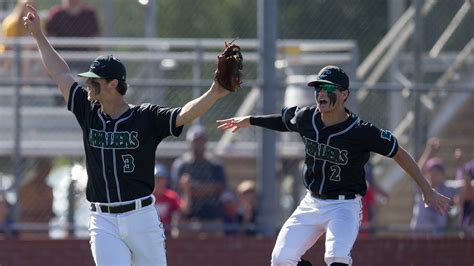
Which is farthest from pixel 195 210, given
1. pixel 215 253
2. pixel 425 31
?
pixel 425 31

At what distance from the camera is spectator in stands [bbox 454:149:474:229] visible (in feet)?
37.1

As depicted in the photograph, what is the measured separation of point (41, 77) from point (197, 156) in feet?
6.67

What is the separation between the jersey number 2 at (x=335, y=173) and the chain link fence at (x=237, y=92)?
263 cm

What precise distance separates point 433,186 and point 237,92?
236 centimetres

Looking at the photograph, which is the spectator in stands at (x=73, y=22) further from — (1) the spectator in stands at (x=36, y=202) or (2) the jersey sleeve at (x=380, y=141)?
(2) the jersey sleeve at (x=380, y=141)

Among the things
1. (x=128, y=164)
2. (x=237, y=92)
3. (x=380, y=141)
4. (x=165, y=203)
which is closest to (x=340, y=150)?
(x=380, y=141)

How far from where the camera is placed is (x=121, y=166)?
7465mm

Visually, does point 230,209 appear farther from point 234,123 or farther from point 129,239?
point 129,239

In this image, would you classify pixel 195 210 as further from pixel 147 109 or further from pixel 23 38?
pixel 147 109

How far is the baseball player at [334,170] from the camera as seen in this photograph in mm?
8102

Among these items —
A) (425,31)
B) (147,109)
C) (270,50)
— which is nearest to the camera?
(147,109)

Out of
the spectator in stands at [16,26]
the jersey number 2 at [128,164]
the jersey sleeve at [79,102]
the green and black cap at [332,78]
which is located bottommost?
the jersey number 2 at [128,164]

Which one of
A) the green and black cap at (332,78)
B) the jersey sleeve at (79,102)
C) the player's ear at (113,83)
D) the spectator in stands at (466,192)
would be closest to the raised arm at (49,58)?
the jersey sleeve at (79,102)

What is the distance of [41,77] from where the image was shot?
1178cm
